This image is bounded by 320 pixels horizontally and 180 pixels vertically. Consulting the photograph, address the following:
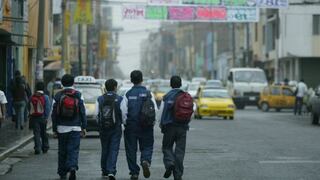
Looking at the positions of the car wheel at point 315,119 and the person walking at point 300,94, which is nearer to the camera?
the car wheel at point 315,119

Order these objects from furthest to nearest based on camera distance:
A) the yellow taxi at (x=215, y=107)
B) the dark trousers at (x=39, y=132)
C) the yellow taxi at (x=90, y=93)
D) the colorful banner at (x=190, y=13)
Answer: the colorful banner at (x=190, y=13), the yellow taxi at (x=215, y=107), the yellow taxi at (x=90, y=93), the dark trousers at (x=39, y=132)

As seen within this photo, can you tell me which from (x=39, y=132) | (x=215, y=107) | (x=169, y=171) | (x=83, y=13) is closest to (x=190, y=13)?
(x=215, y=107)

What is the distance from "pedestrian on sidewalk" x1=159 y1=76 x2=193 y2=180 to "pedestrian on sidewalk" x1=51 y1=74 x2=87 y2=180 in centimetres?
144

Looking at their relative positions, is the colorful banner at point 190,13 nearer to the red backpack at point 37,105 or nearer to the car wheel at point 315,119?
the car wheel at point 315,119

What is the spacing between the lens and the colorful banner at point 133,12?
38.4 m

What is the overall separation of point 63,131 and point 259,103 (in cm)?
3540

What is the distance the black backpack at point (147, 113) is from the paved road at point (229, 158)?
4.13 feet

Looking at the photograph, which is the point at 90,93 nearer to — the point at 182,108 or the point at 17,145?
the point at 17,145

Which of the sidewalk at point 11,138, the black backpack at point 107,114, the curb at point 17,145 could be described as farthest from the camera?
the sidewalk at point 11,138

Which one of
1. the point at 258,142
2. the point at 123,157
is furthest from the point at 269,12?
the point at 123,157

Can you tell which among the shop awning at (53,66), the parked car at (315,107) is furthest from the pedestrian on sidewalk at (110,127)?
the shop awning at (53,66)

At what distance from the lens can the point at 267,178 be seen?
14.4m

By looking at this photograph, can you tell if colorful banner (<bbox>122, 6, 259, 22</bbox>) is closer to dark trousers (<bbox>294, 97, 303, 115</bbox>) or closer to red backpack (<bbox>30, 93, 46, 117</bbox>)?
dark trousers (<bbox>294, 97, 303, 115</bbox>)

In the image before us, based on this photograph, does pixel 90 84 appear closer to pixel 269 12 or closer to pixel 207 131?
pixel 207 131
